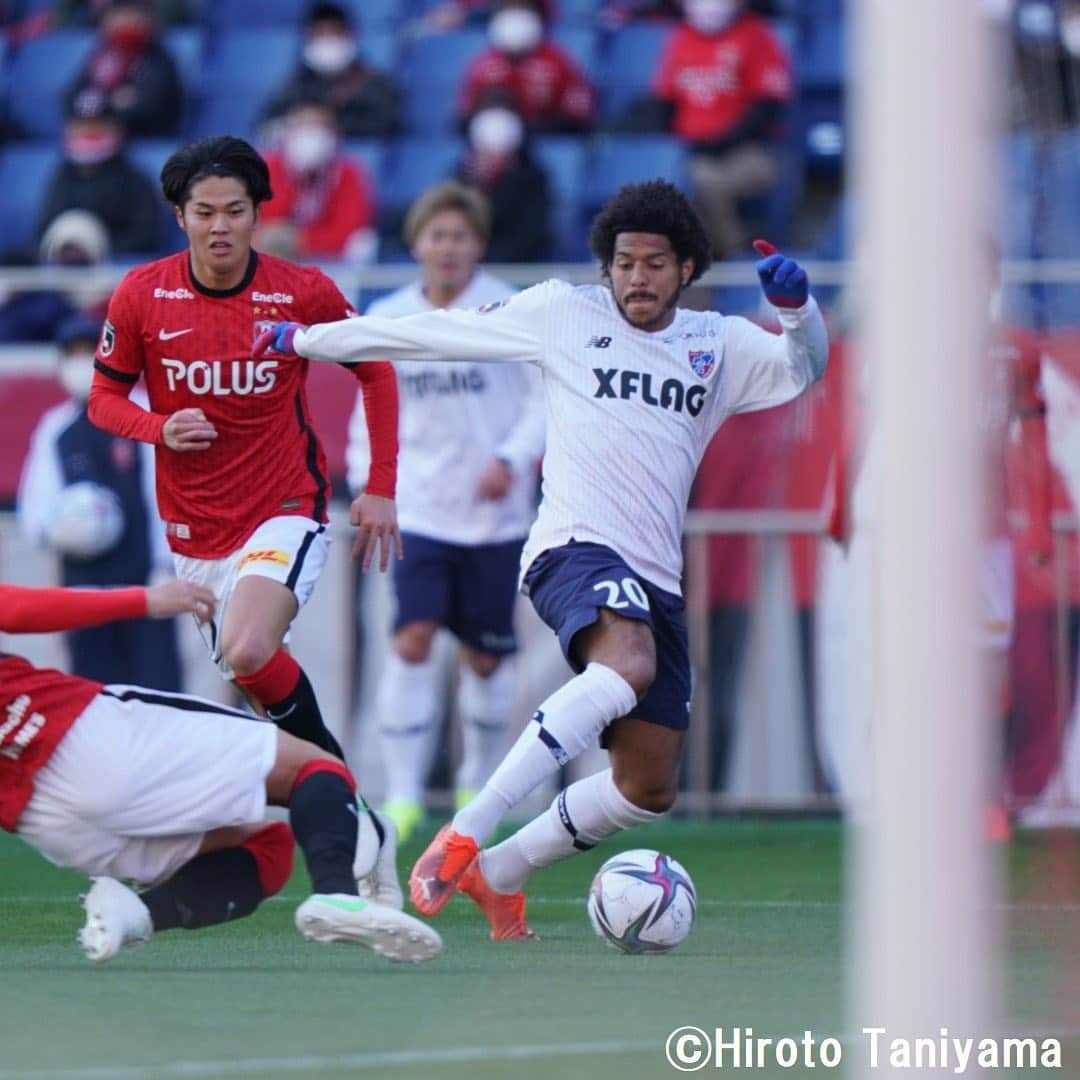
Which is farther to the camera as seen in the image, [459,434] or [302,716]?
[459,434]

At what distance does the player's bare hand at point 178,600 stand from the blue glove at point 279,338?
1496 millimetres

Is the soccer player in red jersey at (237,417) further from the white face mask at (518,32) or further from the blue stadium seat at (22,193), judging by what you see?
the blue stadium seat at (22,193)

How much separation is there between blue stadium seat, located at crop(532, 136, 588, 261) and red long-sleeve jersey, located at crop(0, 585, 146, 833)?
789 cm

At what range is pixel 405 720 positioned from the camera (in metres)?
9.77

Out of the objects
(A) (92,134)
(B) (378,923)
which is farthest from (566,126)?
(B) (378,923)

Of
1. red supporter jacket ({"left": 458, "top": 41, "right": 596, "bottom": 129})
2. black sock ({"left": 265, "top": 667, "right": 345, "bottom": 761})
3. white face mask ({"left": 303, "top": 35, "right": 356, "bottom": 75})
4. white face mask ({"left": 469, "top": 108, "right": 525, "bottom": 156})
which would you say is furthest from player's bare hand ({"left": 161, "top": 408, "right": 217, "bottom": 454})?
white face mask ({"left": 303, "top": 35, "right": 356, "bottom": 75})

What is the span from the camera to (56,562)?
10.8m

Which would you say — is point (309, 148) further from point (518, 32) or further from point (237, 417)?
point (237, 417)

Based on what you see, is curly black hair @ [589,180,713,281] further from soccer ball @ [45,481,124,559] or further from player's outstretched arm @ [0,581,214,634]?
soccer ball @ [45,481,124,559]

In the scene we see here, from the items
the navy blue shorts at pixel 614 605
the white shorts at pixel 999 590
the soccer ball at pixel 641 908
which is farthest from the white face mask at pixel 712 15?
the soccer ball at pixel 641 908

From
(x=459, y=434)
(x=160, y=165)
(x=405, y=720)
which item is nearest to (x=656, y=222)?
(x=459, y=434)

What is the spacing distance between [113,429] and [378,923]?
2.27 m

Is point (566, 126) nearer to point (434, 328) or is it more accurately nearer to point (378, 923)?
point (434, 328)

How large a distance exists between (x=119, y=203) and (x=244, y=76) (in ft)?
7.23
